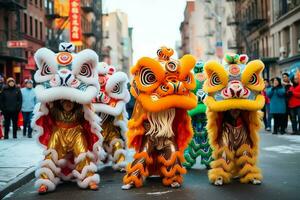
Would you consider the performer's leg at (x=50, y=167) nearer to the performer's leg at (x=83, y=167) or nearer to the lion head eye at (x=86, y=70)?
the performer's leg at (x=83, y=167)

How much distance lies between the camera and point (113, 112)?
9875 millimetres

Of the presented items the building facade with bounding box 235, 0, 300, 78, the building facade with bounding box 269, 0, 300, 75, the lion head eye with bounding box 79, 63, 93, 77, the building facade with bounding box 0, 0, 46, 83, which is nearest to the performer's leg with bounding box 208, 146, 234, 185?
A: the lion head eye with bounding box 79, 63, 93, 77

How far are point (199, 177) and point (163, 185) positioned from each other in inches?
39.8

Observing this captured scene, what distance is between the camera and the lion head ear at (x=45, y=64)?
7.98m

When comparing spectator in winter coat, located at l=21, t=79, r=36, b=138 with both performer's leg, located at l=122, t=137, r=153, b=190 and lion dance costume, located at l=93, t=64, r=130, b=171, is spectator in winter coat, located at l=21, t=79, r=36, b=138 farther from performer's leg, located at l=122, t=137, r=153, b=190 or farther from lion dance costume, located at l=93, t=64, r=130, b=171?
performer's leg, located at l=122, t=137, r=153, b=190

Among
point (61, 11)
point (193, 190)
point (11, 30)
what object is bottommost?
point (193, 190)

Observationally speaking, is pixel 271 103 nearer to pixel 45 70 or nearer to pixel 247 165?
pixel 247 165

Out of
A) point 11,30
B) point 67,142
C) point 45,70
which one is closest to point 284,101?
point 67,142

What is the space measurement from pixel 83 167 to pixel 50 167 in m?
0.51

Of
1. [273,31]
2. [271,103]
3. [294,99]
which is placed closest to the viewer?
[294,99]

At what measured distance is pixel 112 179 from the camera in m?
9.06

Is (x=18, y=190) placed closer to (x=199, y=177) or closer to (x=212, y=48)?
(x=199, y=177)

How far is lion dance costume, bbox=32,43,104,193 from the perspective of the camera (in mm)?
7906

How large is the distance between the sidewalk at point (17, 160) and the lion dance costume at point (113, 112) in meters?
1.40
